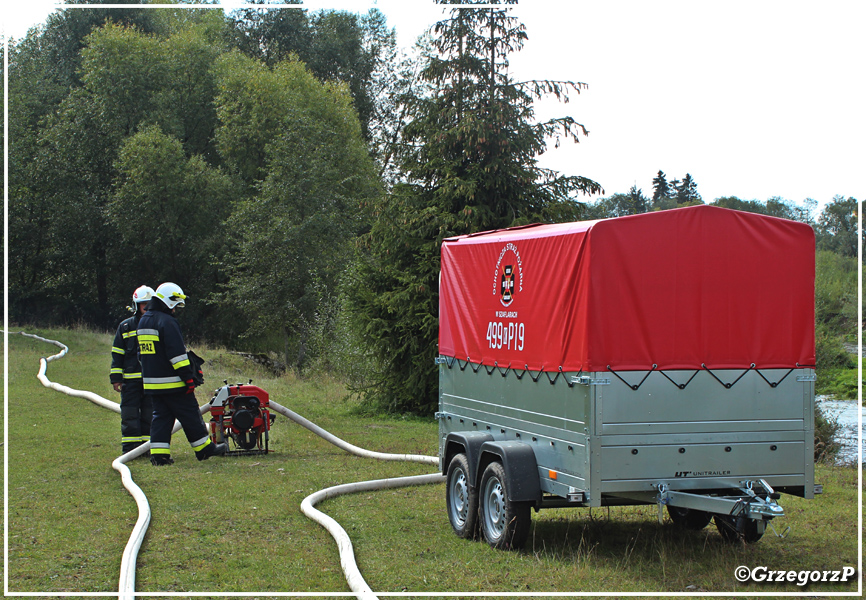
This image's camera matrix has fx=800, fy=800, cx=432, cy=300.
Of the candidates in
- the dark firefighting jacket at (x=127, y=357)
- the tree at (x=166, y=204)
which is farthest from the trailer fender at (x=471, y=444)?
the tree at (x=166, y=204)

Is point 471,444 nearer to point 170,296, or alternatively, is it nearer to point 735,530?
point 735,530

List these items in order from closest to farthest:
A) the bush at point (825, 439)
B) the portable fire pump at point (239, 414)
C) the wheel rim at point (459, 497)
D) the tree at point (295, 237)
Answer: the wheel rim at point (459, 497), the portable fire pump at point (239, 414), the bush at point (825, 439), the tree at point (295, 237)

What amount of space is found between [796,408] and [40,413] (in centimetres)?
1282

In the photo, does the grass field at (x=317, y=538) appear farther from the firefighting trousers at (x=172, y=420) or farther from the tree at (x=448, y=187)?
the tree at (x=448, y=187)

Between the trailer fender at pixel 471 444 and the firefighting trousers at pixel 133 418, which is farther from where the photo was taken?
the firefighting trousers at pixel 133 418

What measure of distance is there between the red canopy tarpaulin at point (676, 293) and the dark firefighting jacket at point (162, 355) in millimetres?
5240

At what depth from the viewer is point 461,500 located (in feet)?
23.7

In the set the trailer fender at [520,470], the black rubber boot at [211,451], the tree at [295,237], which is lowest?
the black rubber boot at [211,451]

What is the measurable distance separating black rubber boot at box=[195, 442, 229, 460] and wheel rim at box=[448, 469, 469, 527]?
4.17m

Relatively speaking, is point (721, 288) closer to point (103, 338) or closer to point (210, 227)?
point (103, 338)

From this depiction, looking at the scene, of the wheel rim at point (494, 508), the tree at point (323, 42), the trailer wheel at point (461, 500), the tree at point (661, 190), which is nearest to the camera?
the wheel rim at point (494, 508)

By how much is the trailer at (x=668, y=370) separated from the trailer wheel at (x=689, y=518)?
727mm

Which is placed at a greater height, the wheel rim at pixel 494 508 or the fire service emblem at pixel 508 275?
the fire service emblem at pixel 508 275

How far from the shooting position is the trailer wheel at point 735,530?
6.47 metres
